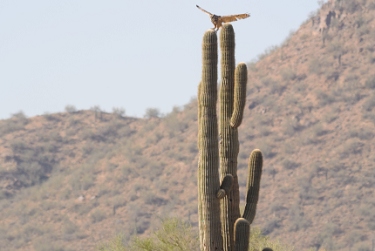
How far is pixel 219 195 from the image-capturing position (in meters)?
19.7

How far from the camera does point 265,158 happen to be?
78.9m

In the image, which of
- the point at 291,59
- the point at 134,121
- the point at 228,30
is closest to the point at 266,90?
the point at 291,59

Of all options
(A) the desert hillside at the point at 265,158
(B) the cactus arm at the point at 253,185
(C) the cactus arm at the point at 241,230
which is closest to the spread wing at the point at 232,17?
(B) the cactus arm at the point at 253,185

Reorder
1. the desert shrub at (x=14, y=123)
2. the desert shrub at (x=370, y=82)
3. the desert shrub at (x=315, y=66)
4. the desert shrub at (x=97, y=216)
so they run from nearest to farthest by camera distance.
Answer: the desert shrub at (x=97, y=216), the desert shrub at (x=370, y=82), the desert shrub at (x=315, y=66), the desert shrub at (x=14, y=123)

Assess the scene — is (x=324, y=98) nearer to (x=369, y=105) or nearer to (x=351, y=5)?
(x=369, y=105)

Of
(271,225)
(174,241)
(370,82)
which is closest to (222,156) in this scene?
(174,241)

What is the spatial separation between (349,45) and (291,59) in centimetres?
470

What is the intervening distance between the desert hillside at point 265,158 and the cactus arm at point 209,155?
45.9m

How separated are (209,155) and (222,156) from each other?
536 millimetres

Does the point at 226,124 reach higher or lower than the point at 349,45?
lower

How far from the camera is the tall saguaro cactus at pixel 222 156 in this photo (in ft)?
64.9

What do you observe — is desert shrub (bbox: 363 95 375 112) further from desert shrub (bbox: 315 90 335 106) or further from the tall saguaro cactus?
the tall saguaro cactus

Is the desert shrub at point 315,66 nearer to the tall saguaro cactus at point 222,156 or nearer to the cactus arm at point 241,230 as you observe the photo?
the tall saguaro cactus at point 222,156

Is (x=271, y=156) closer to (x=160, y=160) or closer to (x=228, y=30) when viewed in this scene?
(x=160, y=160)
